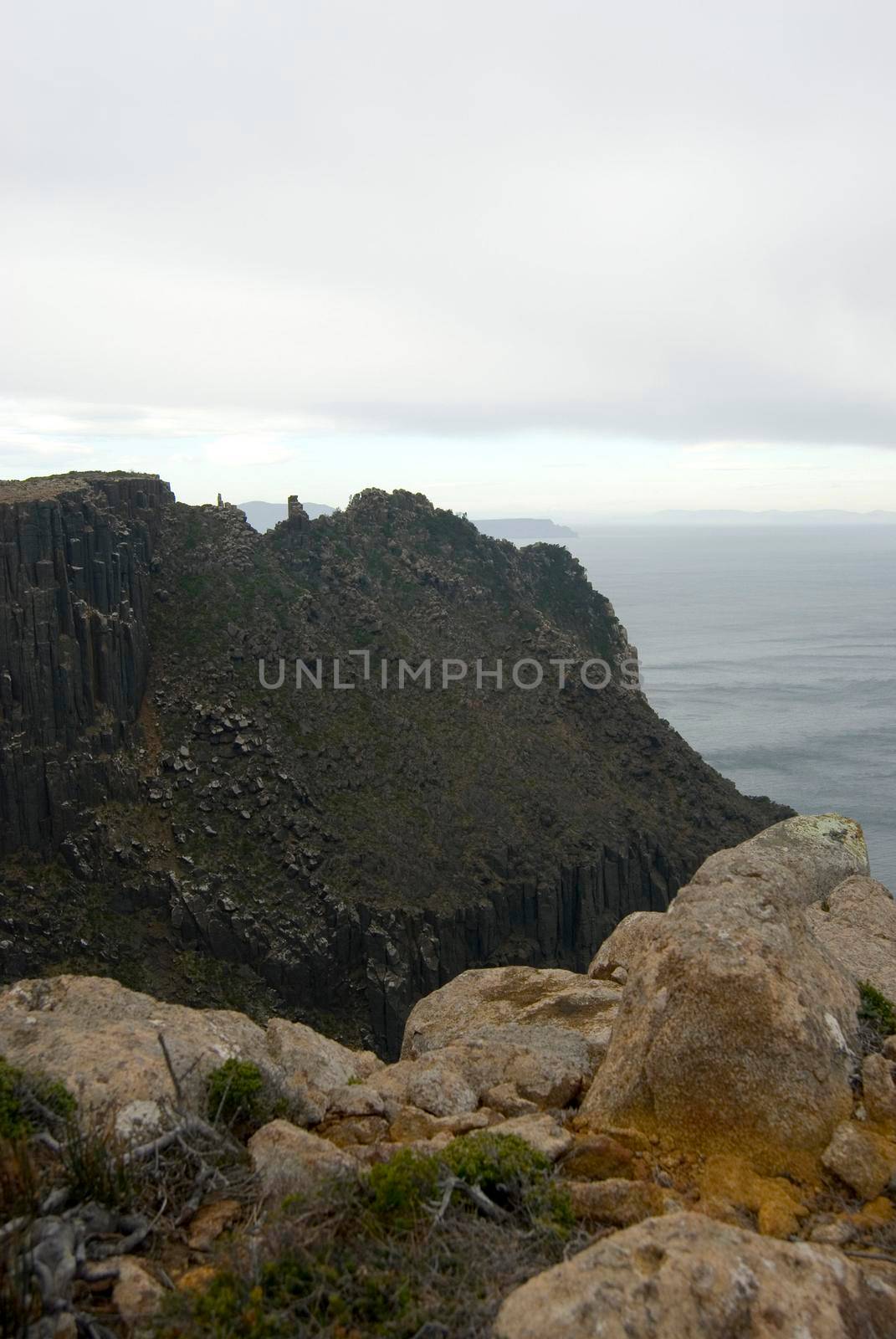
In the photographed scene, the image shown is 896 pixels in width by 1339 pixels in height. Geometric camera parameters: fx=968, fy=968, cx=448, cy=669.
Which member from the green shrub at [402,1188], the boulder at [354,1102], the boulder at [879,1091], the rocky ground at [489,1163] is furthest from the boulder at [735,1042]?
the green shrub at [402,1188]

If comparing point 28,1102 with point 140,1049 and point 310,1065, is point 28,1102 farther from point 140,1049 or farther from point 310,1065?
point 310,1065

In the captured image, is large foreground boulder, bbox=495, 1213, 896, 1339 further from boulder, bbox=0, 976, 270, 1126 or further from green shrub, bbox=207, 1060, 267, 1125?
boulder, bbox=0, 976, 270, 1126

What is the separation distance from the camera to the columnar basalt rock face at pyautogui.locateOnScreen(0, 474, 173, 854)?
4575 cm

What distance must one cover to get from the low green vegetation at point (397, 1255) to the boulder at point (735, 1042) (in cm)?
232

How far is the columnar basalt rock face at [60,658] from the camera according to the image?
45750 millimetres

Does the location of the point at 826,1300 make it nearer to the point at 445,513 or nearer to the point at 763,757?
the point at 445,513

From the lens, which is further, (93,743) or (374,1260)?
(93,743)

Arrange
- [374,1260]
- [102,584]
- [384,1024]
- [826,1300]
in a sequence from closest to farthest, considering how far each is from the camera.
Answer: [826,1300] → [374,1260] → [384,1024] → [102,584]

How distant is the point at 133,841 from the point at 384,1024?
48.7 feet

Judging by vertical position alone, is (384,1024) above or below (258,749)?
below

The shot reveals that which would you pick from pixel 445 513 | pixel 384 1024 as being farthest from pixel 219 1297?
pixel 445 513

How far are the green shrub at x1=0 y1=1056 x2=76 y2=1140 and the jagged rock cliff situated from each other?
112ft

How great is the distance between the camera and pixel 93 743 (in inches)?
1901

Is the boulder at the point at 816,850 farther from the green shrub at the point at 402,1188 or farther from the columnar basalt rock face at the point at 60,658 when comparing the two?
the columnar basalt rock face at the point at 60,658
